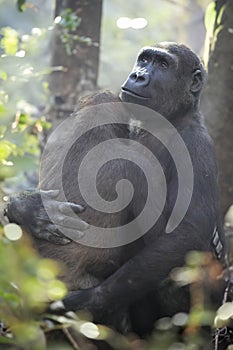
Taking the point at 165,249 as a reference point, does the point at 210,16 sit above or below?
above

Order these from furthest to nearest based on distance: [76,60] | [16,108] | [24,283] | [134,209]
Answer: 1. [76,60]
2. [16,108]
3. [134,209]
4. [24,283]

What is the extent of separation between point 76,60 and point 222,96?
4.50 feet

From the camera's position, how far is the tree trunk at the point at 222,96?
5062 mm

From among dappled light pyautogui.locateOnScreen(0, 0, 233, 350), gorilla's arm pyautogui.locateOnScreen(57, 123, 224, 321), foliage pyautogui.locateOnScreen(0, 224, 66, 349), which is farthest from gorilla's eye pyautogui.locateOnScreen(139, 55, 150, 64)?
foliage pyautogui.locateOnScreen(0, 224, 66, 349)

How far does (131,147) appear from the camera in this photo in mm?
3715

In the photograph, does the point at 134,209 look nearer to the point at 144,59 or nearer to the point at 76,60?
the point at 144,59

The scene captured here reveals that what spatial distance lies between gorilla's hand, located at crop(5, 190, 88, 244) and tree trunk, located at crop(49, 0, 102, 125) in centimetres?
228

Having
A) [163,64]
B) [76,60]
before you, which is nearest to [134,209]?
[163,64]

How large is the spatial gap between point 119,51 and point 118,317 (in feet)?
34.4

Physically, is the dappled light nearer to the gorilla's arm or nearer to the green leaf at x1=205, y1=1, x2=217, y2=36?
the gorilla's arm

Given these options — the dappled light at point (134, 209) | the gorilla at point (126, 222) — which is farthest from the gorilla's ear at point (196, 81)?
the gorilla at point (126, 222)

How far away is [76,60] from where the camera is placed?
5898 mm

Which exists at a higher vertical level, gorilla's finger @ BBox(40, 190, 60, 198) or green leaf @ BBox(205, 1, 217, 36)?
green leaf @ BBox(205, 1, 217, 36)

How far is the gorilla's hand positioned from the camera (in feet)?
11.3
